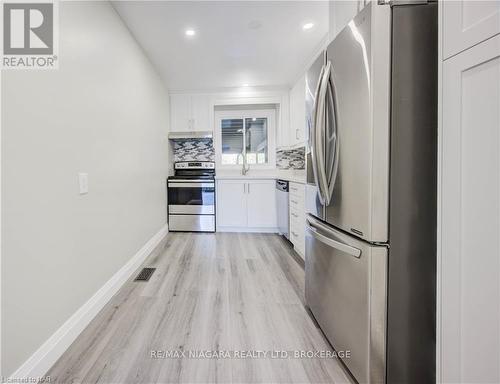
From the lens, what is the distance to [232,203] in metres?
3.89

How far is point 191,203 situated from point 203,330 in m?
2.52

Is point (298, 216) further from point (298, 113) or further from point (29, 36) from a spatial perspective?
point (29, 36)

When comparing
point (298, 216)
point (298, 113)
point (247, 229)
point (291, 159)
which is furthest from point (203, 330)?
point (291, 159)

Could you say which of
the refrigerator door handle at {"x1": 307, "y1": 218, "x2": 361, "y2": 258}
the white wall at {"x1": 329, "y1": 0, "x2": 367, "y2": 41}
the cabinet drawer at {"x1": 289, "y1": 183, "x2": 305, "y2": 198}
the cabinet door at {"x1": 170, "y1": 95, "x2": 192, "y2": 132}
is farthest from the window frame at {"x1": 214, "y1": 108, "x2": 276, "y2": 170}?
the refrigerator door handle at {"x1": 307, "y1": 218, "x2": 361, "y2": 258}

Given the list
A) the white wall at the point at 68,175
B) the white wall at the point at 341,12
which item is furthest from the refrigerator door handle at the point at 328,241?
the white wall at the point at 68,175

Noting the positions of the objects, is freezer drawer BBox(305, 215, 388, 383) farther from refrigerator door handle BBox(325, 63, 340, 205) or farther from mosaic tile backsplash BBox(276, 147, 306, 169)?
mosaic tile backsplash BBox(276, 147, 306, 169)

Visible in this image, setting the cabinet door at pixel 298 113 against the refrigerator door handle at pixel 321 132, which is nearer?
the refrigerator door handle at pixel 321 132

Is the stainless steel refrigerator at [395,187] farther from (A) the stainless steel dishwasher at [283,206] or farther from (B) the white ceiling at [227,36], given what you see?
(A) the stainless steel dishwasher at [283,206]

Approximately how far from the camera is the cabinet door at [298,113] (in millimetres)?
3322

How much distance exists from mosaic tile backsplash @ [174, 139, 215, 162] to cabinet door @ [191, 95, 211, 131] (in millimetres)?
294

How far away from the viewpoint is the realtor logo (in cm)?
108

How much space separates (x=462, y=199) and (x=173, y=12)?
2521 mm

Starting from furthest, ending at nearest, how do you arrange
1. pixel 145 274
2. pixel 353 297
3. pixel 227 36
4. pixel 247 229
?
pixel 247 229, pixel 227 36, pixel 145 274, pixel 353 297

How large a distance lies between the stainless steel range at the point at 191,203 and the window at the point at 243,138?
0.79 metres
